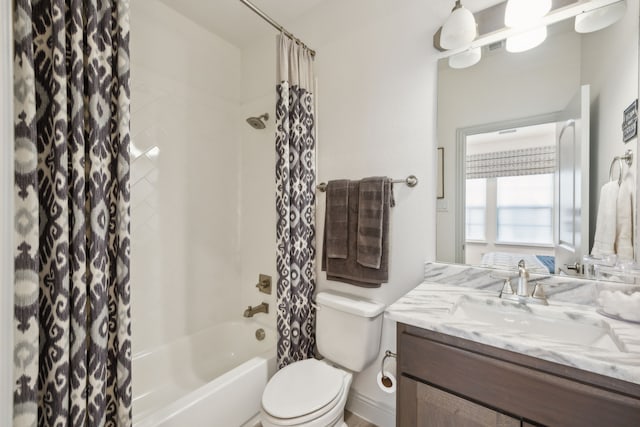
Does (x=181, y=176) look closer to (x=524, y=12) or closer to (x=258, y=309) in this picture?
(x=258, y=309)

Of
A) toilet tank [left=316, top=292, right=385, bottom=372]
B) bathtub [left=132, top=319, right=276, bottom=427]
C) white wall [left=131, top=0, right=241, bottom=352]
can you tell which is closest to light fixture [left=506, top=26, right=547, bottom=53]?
toilet tank [left=316, top=292, right=385, bottom=372]

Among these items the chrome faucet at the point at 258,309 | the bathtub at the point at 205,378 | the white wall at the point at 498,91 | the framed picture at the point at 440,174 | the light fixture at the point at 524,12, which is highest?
the light fixture at the point at 524,12

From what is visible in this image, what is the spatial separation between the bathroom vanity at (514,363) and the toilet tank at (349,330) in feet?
1.17

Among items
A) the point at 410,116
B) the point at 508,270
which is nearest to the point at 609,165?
the point at 508,270

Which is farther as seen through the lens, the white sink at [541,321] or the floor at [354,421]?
the floor at [354,421]

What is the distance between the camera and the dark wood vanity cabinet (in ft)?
2.07

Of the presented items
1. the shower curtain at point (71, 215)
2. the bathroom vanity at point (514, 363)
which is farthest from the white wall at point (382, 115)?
the shower curtain at point (71, 215)

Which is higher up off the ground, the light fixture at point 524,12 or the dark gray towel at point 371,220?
the light fixture at point 524,12

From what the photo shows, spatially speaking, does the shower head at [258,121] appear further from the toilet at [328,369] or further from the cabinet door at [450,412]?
the cabinet door at [450,412]

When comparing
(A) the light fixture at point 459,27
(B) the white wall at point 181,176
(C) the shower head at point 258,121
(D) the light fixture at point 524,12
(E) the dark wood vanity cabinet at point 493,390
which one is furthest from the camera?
(C) the shower head at point 258,121

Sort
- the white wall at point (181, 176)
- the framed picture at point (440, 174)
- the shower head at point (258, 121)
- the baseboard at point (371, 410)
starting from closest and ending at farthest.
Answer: the framed picture at point (440, 174), the baseboard at point (371, 410), the white wall at point (181, 176), the shower head at point (258, 121)

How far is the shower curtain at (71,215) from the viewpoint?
67cm

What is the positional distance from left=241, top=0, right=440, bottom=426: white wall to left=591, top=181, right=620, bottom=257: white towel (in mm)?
598

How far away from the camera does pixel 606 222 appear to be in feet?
3.24
